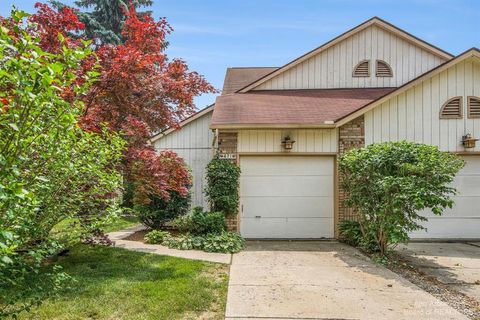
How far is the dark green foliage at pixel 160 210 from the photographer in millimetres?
8422

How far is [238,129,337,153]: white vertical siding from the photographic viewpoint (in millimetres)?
7891

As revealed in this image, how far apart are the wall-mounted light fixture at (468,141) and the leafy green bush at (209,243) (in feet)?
19.0

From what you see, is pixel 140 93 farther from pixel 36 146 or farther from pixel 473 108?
pixel 473 108

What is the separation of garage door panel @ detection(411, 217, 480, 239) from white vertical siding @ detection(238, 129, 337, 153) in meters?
3.04

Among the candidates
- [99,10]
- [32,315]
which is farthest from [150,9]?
[32,315]

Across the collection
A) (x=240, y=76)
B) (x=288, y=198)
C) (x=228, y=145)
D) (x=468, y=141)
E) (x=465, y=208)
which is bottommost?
(x=465, y=208)

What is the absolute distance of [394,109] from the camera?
787 cm

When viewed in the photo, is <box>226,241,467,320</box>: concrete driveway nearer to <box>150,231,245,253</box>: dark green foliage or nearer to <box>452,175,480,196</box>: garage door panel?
<box>150,231,245,253</box>: dark green foliage

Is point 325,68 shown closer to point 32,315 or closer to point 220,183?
point 220,183

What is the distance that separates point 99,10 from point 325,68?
728 inches

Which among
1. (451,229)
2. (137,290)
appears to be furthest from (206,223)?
(451,229)

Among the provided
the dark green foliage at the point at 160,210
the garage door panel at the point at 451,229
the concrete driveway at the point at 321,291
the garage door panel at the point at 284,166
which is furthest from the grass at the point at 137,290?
the garage door panel at the point at 451,229

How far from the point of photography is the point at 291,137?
7.88 meters

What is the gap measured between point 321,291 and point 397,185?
8.14 feet
